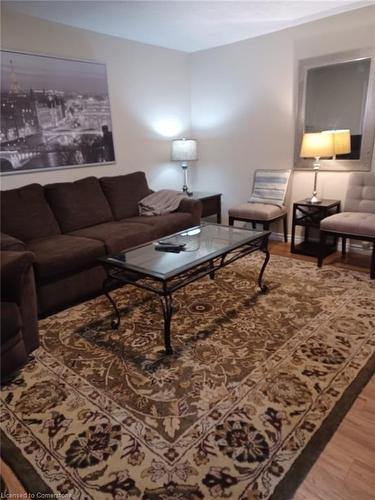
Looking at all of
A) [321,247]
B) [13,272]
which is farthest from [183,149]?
[13,272]

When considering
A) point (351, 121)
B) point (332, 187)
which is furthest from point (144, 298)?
point (351, 121)

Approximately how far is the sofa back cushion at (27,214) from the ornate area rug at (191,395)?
2.70 ft

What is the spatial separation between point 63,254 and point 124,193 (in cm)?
138

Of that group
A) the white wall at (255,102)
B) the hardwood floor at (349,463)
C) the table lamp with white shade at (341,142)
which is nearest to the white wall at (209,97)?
the white wall at (255,102)

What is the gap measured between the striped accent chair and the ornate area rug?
1.23m

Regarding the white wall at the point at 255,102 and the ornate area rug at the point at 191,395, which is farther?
the white wall at the point at 255,102

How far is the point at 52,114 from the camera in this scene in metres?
3.41

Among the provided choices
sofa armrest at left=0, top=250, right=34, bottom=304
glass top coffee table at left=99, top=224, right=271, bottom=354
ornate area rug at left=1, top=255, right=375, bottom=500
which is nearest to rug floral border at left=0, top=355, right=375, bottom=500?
ornate area rug at left=1, top=255, right=375, bottom=500

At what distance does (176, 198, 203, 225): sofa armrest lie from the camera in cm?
376

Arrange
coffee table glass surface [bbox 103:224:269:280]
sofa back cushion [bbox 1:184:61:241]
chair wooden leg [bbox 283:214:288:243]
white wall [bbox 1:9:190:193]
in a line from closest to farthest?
coffee table glass surface [bbox 103:224:269:280], sofa back cushion [bbox 1:184:61:241], white wall [bbox 1:9:190:193], chair wooden leg [bbox 283:214:288:243]

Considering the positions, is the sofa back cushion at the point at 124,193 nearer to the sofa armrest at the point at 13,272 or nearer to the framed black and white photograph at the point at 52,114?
the framed black and white photograph at the point at 52,114

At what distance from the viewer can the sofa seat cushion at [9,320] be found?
1825 mm

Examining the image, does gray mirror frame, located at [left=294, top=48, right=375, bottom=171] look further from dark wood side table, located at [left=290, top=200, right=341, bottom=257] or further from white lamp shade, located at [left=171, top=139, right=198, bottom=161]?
white lamp shade, located at [left=171, top=139, right=198, bottom=161]

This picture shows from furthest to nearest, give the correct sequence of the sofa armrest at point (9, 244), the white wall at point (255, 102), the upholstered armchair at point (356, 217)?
the white wall at point (255, 102) → the upholstered armchair at point (356, 217) → the sofa armrest at point (9, 244)
